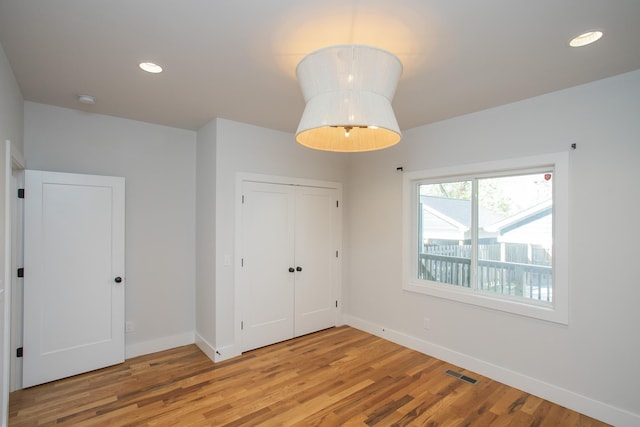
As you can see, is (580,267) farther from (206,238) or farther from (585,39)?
(206,238)

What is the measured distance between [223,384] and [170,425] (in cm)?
66

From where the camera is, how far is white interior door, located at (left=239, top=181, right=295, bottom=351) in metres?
3.82

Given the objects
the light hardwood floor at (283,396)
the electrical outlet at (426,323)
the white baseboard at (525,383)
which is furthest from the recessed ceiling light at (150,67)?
the white baseboard at (525,383)

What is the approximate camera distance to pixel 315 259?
4469 mm

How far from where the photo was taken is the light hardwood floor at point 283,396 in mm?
2508

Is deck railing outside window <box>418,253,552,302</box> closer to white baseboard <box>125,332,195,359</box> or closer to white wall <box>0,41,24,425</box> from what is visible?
white baseboard <box>125,332,195,359</box>

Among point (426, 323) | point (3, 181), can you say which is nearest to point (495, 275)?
point (426, 323)

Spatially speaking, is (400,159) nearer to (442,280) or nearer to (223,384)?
(442,280)

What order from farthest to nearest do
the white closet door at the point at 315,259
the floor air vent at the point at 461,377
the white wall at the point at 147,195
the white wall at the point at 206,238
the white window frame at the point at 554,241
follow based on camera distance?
the white closet door at the point at 315,259
the white wall at the point at 206,238
the white wall at the point at 147,195
the floor air vent at the point at 461,377
the white window frame at the point at 554,241

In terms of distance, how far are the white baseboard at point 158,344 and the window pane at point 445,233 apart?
305 centimetres

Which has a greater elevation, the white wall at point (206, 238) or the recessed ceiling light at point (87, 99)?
the recessed ceiling light at point (87, 99)

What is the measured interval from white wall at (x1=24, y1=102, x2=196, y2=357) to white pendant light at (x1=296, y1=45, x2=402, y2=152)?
284 cm

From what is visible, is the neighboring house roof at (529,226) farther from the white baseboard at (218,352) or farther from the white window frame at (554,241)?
the white baseboard at (218,352)

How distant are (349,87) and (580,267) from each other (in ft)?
8.35
